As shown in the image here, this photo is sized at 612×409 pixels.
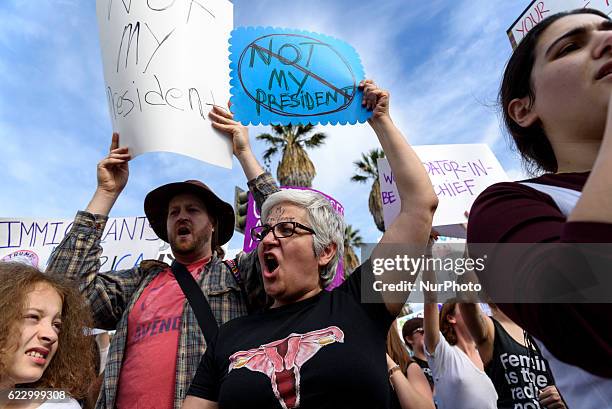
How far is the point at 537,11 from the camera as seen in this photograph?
100 inches

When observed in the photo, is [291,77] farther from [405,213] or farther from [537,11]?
[537,11]

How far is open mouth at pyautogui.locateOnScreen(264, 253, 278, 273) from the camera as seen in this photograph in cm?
193

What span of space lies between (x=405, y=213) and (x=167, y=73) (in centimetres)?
137

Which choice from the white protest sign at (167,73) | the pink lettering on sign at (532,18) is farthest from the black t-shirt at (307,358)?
the pink lettering on sign at (532,18)

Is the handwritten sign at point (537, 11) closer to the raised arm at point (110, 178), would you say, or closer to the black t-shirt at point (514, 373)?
the black t-shirt at point (514, 373)

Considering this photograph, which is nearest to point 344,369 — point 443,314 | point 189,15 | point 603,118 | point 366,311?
point 366,311

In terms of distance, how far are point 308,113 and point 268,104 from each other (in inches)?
7.8

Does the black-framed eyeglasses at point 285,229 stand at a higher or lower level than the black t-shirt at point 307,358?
higher

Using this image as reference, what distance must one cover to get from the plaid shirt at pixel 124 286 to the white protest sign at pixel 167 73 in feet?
1.32

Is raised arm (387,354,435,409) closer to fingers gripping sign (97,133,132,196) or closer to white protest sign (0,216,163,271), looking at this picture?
fingers gripping sign (97,133,132,196)

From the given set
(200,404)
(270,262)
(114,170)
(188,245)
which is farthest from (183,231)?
(200,404)

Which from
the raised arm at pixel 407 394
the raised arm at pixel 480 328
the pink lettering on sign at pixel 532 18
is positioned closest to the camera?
the pink lettering on sign at pixel 532 18

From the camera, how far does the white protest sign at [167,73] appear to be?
2.32 m

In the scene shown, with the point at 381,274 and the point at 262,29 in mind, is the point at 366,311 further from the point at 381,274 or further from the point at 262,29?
the point at 262,29
